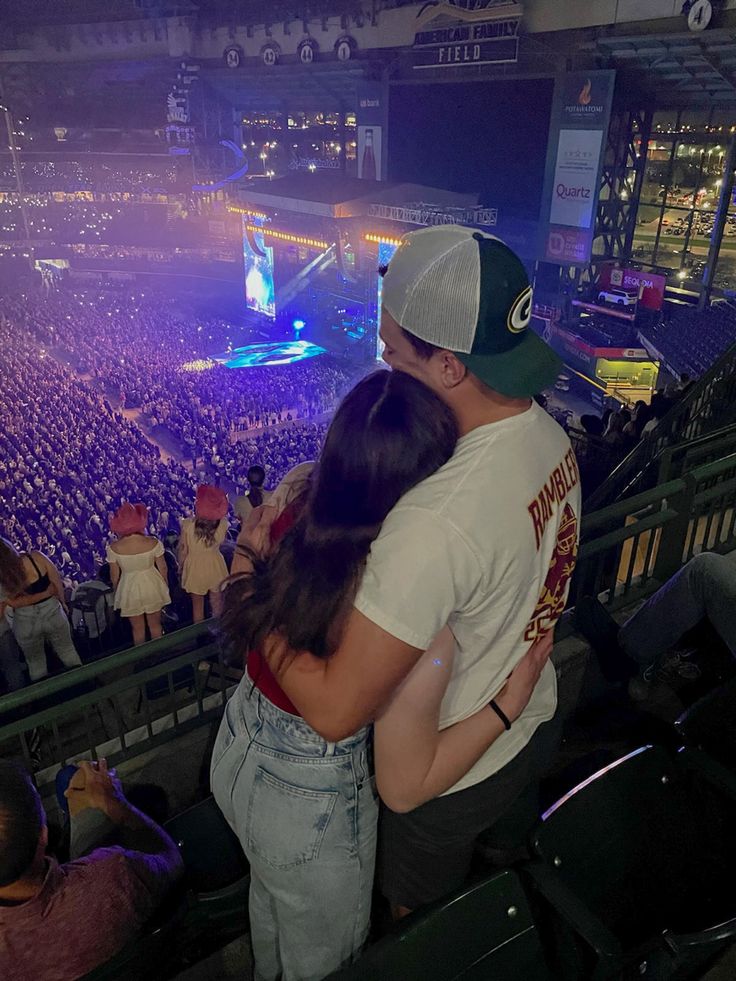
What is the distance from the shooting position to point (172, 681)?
3465 millimetres

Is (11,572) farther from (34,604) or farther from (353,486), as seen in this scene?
(353,486)

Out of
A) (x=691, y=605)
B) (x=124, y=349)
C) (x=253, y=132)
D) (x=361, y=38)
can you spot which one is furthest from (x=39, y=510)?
(x=253, y=132)

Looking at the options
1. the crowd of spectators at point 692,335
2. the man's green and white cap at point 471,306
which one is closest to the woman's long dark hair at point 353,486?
the man's green and white cap at point 471,306

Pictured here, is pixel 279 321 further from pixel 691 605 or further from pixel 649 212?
pixel 691 605

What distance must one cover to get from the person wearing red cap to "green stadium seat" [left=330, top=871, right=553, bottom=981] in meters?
4.13

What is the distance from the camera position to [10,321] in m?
34.8

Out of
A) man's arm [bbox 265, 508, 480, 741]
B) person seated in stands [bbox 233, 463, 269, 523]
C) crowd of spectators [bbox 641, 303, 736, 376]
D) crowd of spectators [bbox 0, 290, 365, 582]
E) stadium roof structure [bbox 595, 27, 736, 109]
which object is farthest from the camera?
crowd of spectators [bbox 641, 303, 736, 376]

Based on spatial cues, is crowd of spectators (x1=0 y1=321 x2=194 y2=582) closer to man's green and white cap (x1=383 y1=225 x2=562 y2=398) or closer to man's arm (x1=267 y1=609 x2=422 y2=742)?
man's arm (x1=267 y1=609 x2=422 y2=742)

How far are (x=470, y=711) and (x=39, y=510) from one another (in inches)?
600

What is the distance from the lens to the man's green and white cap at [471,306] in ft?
4.39

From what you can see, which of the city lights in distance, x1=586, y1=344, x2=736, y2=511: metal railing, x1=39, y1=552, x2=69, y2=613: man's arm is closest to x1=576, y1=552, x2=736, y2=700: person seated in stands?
x1=586, y1=344, x2=736, y2=511: metal railing

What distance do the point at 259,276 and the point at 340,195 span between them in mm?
9166

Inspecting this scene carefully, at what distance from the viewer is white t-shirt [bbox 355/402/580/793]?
1.21 meters

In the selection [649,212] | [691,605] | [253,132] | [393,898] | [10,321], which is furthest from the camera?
[253,132]
